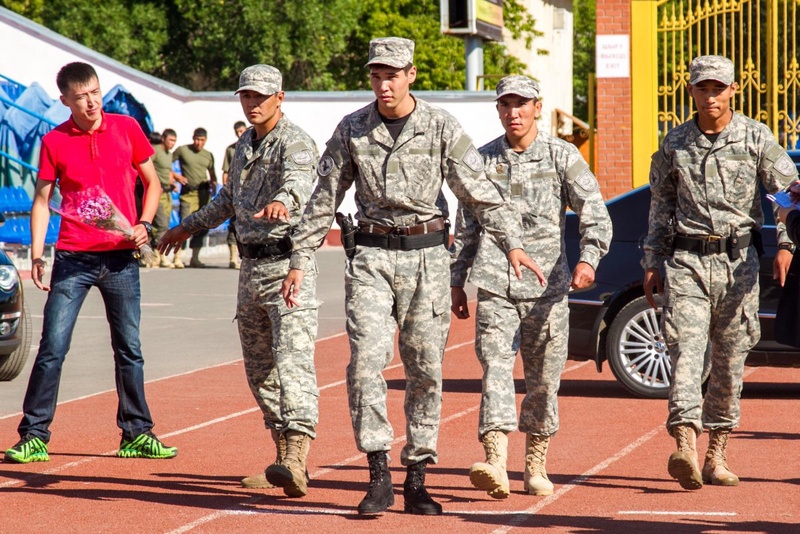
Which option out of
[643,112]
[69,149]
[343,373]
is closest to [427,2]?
[643,112]

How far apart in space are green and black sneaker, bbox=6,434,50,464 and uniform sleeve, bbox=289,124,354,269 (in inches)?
82.0

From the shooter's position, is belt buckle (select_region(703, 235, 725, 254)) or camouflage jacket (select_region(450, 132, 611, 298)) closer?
camouflage jacket (select_region(450, 132, 611, 298))

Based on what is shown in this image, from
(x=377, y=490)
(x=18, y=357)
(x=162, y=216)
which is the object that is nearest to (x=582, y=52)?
(x=162, y=216)

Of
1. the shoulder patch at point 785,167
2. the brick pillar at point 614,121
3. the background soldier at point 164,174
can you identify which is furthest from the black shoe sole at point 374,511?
the background soldier at point 164,174

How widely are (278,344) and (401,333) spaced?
2.27 feet

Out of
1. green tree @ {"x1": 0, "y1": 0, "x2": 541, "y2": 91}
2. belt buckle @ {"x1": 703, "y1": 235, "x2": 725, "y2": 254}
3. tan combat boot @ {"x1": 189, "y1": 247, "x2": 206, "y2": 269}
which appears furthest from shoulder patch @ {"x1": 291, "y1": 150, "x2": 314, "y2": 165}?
green tree @ {"x1": 0, "y1": 0, "x2": 541, "y2": 91}

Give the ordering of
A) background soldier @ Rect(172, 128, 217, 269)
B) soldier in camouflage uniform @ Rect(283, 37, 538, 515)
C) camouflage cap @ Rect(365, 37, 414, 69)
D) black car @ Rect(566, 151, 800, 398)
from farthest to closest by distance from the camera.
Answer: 1. background soldier @ Rect(172, 128, 217, 269)
2. black car @ Rect(566, 151, 800, 398)
3. soldier in camouflage uniform @ Rect(283, 37, 538, 515)
4. camouflage cap @ Rect(365, 37, 414, 69)

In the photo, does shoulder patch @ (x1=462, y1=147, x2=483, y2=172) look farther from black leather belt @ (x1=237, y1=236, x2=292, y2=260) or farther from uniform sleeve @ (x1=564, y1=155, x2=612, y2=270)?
black leather belt @ (x1=237, y1=236, x2=292, y2=260)

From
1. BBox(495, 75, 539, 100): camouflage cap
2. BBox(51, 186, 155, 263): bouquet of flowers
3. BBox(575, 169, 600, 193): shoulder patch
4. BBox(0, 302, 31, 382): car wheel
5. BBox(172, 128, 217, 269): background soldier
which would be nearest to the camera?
BBox(495, 75, 539, 100): camouflage cap

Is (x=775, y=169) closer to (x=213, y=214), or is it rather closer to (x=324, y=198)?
(x=324, y=198)

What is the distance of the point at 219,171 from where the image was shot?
→ 98.1ft

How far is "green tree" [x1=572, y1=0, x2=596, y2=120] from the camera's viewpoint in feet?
183

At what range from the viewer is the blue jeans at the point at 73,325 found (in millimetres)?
7777

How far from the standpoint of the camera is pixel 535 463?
689 centimetres
